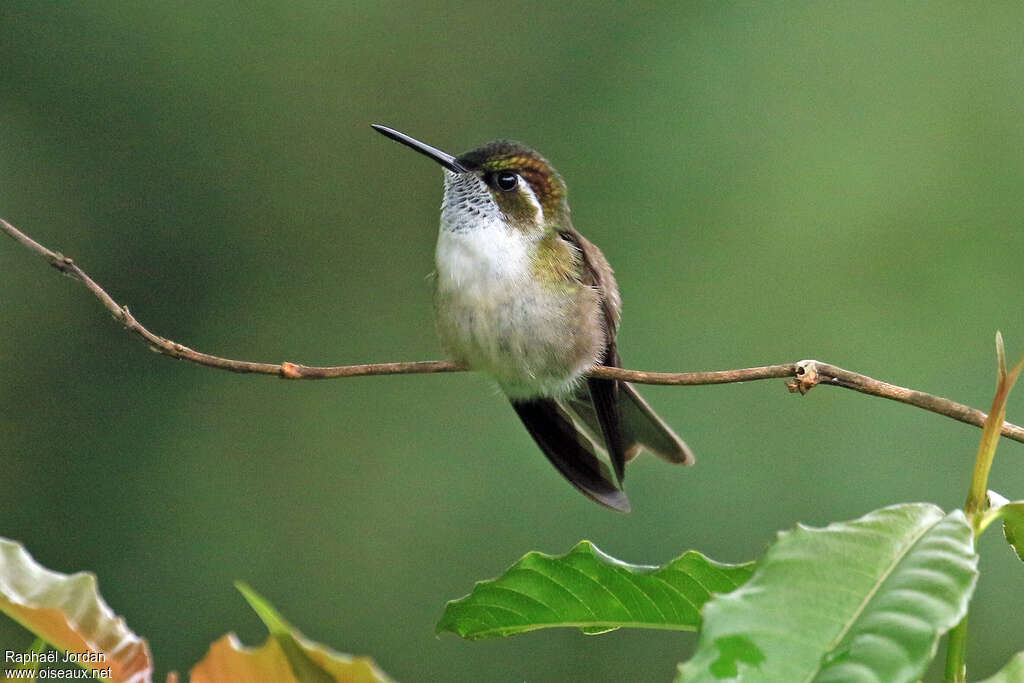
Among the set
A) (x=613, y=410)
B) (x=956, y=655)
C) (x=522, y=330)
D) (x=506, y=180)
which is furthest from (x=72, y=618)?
(x=506, y=180)

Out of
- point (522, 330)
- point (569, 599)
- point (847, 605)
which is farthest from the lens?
point (522, 330)

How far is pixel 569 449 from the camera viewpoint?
3.97 m

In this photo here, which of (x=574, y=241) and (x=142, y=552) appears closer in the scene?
(x=574, y=241)

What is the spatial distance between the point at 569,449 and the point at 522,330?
0.49 meters

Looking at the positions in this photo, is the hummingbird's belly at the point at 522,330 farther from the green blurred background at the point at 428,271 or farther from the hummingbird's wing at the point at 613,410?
the green blurred background at the point at 428,271

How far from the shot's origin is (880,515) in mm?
1516

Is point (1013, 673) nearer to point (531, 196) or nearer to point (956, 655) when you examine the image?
point (956, 655)

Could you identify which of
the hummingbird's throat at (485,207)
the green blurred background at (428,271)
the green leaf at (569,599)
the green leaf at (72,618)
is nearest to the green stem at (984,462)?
the green leaf at (569,599)

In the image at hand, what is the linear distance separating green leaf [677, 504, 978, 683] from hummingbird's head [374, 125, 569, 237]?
244cm

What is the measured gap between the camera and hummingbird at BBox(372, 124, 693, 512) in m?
3.68

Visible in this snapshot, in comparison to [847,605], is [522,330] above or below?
above

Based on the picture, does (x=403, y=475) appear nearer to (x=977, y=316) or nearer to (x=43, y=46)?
(x=977, y=316)

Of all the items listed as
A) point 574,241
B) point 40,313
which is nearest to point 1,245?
point 40,313

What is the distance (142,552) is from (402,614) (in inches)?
87.7
